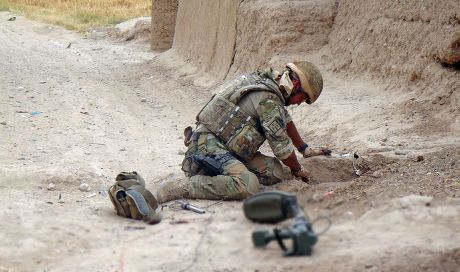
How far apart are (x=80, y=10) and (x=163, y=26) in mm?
10436

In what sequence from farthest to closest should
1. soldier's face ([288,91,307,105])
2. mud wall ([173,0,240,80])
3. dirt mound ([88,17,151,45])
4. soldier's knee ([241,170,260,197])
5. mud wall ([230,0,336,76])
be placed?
dirt mound ([88,17,151,45])
mud wall ([173,0,240,80])
mud wall ([230,0,336,76])
soldier's face ([288,91,307,105])
soldier's knee ([241,170,260,197])

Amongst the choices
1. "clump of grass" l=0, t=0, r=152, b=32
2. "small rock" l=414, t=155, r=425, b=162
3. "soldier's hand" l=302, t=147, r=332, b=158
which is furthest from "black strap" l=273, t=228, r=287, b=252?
"clump of grass" l=0, t=0, r=152, b=32

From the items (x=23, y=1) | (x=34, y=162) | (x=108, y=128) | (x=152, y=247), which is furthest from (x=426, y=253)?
(x=23, y=1)

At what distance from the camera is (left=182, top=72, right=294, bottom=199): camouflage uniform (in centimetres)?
608

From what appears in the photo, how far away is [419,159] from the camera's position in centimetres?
647

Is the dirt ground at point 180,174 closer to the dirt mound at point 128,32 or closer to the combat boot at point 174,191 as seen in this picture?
the combat boot at point 174,191

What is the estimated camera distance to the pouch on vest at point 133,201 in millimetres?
5727

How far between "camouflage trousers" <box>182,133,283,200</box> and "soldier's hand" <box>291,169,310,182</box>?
183 millimetres

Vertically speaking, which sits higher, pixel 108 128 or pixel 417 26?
pixel 417 26

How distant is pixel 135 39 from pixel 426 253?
17.4 meters

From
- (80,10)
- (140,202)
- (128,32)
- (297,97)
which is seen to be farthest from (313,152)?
(80,10)

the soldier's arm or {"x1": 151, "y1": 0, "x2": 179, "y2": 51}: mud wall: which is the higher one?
the soldier's arm

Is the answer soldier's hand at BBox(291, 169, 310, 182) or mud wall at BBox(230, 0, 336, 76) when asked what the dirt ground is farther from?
mud wall at BBox(230, 0, 336, 76)

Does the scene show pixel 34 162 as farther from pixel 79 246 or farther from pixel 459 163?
pixel 459 163
